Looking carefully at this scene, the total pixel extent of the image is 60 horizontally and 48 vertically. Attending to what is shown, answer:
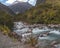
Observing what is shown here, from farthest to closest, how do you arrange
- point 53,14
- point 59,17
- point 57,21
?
1. point 53,14
2. point 59,17
3. point 57,21

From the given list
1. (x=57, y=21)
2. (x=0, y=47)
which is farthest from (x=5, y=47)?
(x=57, y=21)

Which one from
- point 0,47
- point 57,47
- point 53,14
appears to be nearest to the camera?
point 0,47

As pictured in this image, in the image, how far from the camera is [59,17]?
347ft

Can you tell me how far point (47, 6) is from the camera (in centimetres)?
13912

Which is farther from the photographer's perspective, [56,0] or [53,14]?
[56,0]

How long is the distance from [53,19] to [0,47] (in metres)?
91.2

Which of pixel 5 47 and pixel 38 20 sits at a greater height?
pixel 5 47

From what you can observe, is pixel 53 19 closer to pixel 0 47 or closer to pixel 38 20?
pixel 38 20

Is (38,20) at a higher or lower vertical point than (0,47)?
lower

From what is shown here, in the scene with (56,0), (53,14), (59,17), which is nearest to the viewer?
(59,17)

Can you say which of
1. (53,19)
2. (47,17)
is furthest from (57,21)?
(47,17)

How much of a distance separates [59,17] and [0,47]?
3652 inches

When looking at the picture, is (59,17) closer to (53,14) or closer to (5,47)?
(53,14)

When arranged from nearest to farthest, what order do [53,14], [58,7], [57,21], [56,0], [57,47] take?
[57,47] < [57,21] < [53,14] < [58,7] < [56,0]
